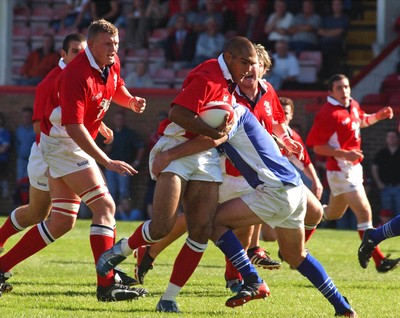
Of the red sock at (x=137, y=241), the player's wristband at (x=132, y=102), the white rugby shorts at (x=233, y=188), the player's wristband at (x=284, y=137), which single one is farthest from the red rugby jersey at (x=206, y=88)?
the player's wristband at (x=284, y=137)

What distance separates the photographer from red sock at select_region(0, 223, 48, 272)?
8.58 m

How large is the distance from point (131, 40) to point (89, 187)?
13.6m

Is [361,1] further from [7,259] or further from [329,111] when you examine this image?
[7,259]

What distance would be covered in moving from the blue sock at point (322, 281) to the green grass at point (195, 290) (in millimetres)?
207

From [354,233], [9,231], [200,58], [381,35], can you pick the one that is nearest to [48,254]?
[9,231]

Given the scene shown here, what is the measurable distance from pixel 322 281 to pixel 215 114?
53.7 inches

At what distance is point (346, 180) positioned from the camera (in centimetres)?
1141

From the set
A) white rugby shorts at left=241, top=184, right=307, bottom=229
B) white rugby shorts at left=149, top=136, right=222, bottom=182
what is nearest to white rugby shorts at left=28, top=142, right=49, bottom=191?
white rugby shorts at left=149, top=136, right=222, bottom=182

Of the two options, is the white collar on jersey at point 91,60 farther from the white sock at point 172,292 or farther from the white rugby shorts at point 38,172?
the white sock at point 172,292

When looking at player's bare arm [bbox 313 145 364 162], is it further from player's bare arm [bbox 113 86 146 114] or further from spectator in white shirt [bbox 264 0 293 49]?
spectator in white shirt [bbox 264 0 293 49]

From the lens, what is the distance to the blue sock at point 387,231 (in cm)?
952

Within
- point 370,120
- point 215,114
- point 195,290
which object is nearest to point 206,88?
point 215,114

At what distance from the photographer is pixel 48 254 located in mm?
12234

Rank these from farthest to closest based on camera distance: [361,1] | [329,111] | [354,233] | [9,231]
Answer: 1. [361,1]
2. [354,233]
3. [329,111]
4. [9,231]
